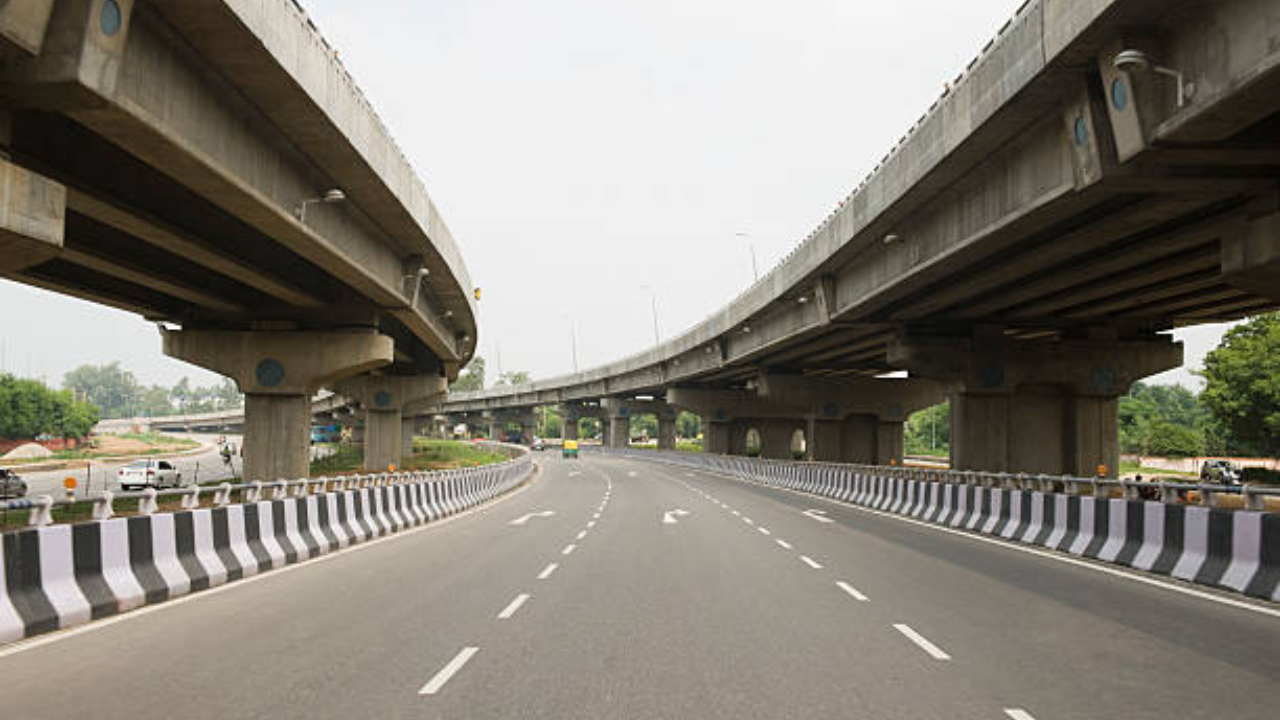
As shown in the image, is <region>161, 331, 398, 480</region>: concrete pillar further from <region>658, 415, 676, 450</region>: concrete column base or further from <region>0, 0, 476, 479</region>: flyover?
<region>658, 415, 676, 450</region>: concrete column base

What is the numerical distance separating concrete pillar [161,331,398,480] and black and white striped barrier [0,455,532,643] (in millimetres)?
9840

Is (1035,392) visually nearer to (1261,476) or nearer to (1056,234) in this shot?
(1261,476)

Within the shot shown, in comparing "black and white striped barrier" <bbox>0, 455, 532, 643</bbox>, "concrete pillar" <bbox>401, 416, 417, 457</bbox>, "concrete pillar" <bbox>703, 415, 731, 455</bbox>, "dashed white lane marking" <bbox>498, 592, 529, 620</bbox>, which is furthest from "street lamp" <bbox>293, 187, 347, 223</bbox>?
"concrete pillar" <bbox>703, 415, 731, 455</bbox>

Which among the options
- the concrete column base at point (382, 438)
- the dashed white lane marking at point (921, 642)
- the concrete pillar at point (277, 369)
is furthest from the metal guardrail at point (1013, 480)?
the concrete column base at point (382, 438)

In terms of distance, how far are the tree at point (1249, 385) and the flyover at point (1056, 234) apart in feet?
68.0

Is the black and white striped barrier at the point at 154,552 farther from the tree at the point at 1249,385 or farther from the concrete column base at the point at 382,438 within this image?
the tree at the point at 1249,385

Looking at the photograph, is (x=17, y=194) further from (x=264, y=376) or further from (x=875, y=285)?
(x=875, y=285)

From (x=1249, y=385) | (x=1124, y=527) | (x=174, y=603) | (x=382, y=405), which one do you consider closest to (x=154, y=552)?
(x=174, y=603)

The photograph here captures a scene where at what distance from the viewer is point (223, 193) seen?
14.1 m

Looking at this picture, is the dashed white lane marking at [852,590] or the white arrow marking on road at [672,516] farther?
the white arrow marking on road at [672,516]

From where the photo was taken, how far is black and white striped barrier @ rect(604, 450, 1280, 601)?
11.1 m

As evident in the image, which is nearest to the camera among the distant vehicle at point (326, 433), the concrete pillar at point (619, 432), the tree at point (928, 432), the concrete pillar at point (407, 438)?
the concrete pillar at point (407, 438)

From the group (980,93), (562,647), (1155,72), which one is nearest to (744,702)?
(562,647)

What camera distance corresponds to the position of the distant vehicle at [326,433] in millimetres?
121113
